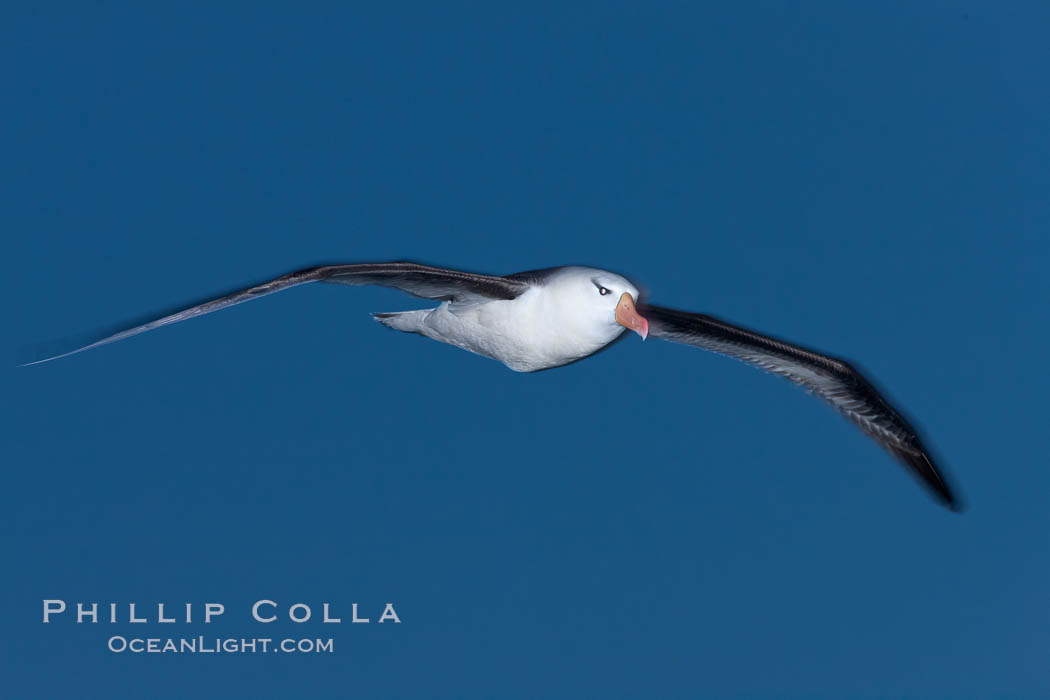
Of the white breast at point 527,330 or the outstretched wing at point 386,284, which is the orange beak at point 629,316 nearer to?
the white breast at point 527,330

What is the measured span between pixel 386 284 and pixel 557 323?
143 centimetres

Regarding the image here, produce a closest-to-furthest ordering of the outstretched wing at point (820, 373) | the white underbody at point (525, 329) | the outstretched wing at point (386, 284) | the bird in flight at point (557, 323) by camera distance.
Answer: the outstretched wing at point (386, 284), the bird in flight at point (557, 323), the white underbody at point (525, 329), the outstretched wing at point (820, 373)

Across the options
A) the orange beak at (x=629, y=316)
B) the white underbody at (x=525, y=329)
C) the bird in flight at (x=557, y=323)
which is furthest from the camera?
the white underbody at (x=525, y=329)

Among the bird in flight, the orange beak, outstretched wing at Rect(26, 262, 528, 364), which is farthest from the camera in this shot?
the orange beak

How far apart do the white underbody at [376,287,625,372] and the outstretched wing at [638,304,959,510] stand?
1.37 metres

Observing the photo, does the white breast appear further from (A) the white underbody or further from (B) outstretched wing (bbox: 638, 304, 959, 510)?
(B) outstretched wing (bbox: 638, 304, 959, 510)

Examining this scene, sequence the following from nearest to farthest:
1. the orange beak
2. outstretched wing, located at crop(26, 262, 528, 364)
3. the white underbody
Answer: outstretched wing, located at crop(26, 262, 528, 364), the orange beak, the white underbody

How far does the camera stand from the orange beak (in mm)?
10547

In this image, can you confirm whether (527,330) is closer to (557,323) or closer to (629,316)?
(557,323)

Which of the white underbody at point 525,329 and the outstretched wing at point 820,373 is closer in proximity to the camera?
the white underbody at point 525,329

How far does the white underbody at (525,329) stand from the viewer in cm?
1080

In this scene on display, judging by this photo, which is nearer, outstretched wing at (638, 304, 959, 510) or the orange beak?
the orange beak

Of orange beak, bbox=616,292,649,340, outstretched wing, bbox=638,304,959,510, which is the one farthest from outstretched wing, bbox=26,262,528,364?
outstretched wing, bbox=638,304,959,510

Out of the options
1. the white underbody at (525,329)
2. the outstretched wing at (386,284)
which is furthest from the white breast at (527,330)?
the outstretched wing at (386,284)
